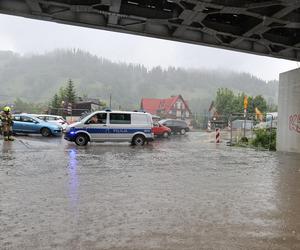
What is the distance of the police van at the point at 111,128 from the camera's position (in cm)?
1841

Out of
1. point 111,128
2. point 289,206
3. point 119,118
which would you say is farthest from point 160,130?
point 289,206

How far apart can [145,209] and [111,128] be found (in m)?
13.1

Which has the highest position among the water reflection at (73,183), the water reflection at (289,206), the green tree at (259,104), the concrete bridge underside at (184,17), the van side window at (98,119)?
the green tree at (259,104)

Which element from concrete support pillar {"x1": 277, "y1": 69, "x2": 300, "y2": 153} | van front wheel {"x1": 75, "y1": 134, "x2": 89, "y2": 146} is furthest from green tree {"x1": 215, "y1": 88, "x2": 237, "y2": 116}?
van front wheel {"x1": 75, "y1": 134, "x2": 89, "y2": 146}

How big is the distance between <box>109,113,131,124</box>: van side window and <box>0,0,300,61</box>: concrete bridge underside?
178 inches

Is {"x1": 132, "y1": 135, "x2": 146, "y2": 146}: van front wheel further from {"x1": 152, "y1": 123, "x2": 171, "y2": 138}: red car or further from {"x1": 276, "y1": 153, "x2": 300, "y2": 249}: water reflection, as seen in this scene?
{"x1": 152, "y1": 123, "x2": 171, "y2": 138}: red car

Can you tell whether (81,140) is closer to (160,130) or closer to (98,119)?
(98,119)

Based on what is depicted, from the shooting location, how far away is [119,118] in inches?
745

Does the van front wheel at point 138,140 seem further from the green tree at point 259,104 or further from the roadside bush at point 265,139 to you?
the green tree at point 259,104

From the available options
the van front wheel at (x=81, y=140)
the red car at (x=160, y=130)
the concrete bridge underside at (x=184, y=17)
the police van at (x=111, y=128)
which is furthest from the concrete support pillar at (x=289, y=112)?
the red car at (x=160, y=130)

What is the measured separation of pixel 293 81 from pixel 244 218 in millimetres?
15325

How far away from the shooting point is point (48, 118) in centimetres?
2964

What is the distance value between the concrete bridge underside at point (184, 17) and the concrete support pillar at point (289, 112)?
2.07 metres

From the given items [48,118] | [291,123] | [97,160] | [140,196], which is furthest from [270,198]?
[48,118]
